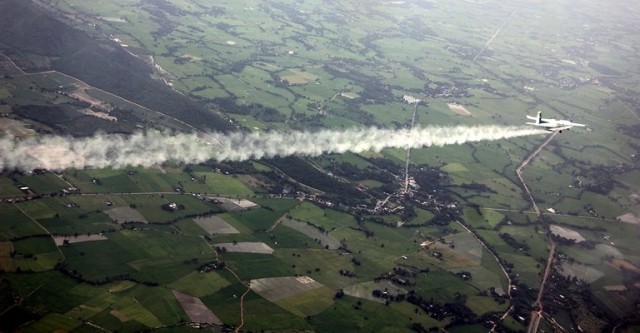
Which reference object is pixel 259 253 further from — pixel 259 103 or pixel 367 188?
pixel 259 103

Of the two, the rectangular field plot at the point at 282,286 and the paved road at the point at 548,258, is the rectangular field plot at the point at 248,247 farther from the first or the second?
the paved road at the point at 548,258

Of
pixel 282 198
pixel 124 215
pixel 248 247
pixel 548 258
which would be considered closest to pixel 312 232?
pixel 282 198

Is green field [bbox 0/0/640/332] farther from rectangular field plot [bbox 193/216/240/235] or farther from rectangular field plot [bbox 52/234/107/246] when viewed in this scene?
rectangular field plot [bbox 193/216/240/235]

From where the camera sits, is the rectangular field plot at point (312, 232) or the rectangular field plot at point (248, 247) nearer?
the rectangular field plot at point (248, 247)

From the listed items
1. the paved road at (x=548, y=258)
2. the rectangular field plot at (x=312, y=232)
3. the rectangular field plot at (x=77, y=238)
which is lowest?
the paved road at (x=548, y=258)

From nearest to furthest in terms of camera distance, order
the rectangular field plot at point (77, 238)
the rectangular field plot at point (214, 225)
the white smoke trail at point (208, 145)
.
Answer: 1. the rectangular field plot at point (77, 238)
2. the rectangular field plot at point (214, 225)
3. the white smoke trail at point (208, 145)

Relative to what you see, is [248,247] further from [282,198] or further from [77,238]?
[77,238]

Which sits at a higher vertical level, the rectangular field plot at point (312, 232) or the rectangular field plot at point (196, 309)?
the rectangular field plot at point (196, 309)

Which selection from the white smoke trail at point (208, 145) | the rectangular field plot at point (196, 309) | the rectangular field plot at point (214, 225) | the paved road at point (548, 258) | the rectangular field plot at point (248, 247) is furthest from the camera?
the white smoke trail at point (208, 145)

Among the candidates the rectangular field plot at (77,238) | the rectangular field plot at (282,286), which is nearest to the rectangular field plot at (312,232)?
the rectangular field plot at (282,286)
